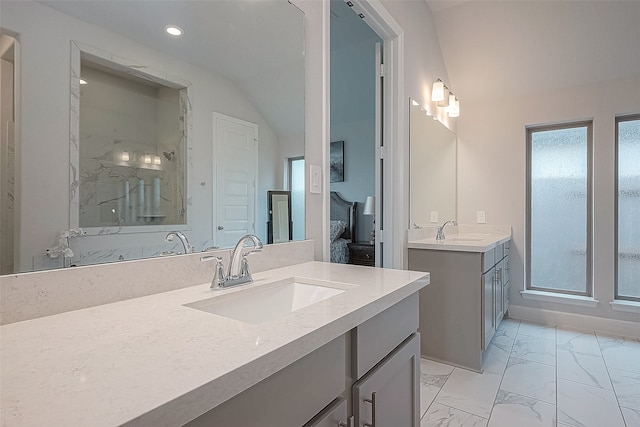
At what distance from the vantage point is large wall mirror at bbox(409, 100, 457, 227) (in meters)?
2.56

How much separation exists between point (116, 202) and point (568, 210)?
3635mm

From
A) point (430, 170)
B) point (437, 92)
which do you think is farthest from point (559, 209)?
point (437, 92)

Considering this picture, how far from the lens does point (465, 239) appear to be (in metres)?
2.94

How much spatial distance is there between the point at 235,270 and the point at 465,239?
2425mm

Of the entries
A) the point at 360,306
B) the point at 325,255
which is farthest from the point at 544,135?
the point at 360,306

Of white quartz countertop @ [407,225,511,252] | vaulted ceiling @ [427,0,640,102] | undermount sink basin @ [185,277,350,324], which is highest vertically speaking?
vaulted ceiling @ [427,0,640,102]

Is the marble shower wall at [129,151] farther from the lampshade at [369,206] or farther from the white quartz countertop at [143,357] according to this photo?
the lampshade at [369,206]

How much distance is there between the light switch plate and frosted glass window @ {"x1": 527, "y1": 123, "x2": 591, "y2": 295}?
→ 265 centimetres

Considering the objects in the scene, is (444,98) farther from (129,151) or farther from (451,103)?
(129,151)

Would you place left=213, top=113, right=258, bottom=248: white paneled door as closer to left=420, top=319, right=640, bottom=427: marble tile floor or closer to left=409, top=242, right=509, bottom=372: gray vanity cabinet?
left=420, top=319, right=640, bottom=427: marble tile floor

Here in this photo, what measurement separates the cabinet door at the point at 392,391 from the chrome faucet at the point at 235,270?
0.46 metres

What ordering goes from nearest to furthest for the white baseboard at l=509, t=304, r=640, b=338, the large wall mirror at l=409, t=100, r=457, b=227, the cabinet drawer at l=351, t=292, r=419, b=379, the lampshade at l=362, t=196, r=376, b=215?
the cabinet drawer at l=351, t=292, r=419, b=379, the large wall mirror at l=409, t=100, r=457, b=227, the white baseboard at l=509, t=304, r=640, b=338, the lampshade at l=362, t=196, r=376, b=215

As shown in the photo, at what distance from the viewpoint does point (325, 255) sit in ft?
5.25

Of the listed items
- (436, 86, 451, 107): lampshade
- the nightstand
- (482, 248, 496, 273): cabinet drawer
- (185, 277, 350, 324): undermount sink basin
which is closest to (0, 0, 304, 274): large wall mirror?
(185, 277, 350, 324): undermount sink basin
